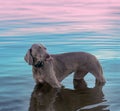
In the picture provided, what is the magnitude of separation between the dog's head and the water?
2.23 ft

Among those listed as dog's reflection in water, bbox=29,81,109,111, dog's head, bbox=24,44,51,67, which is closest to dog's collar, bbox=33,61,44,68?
dog's head, bbox=24,44,51,67

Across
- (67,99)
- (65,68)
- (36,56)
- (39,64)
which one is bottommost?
(67,99)

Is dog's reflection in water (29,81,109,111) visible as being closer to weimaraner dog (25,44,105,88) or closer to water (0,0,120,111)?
water (0,0,120,111)

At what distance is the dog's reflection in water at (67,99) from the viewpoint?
404 inches

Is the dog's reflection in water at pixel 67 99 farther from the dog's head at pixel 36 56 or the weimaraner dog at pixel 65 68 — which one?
the dog's head at pixel 36 56

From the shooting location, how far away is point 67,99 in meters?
11.0

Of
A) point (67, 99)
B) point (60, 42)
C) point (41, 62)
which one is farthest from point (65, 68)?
point (60, 42)

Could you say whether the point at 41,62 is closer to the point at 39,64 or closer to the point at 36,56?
the point at 39,64

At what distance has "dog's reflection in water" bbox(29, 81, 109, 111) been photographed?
10273 mm

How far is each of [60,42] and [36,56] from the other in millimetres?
5749

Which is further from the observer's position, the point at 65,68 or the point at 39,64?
the point at 65,68

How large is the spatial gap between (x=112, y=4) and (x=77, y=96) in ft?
64.0

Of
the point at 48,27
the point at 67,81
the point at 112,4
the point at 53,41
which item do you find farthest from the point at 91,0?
the point at 67,81

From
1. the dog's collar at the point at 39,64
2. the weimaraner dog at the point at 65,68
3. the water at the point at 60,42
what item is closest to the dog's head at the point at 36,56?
the dog's collar at the point at 39,64
